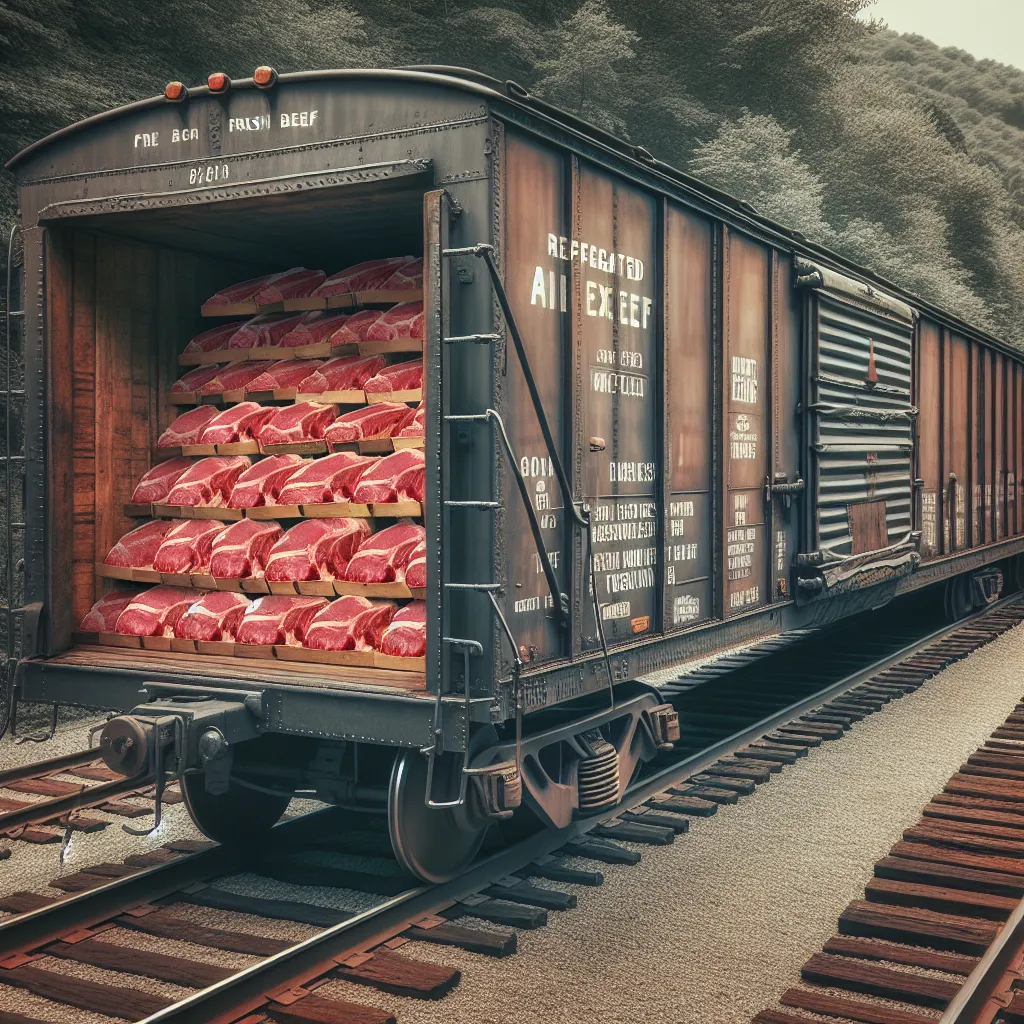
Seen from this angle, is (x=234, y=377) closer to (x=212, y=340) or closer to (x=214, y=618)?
(x=212, y=340)

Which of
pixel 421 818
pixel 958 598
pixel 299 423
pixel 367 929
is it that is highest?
pixel 299 423

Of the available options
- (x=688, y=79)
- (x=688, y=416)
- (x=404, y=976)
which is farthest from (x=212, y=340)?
(x=688, y=79)

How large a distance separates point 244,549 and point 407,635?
1224mm

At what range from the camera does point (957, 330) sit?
13906mm

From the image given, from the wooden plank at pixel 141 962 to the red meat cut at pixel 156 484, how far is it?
2457mm

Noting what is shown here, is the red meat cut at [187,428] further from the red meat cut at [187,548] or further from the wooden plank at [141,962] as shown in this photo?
the wooden plank at [141,962]

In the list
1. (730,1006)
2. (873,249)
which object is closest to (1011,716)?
(730,1006)

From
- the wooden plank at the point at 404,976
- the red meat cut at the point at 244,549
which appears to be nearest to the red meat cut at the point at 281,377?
the red meat cut at the point at 244,549

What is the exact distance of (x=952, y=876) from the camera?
A: 20.0ft

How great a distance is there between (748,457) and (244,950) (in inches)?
176

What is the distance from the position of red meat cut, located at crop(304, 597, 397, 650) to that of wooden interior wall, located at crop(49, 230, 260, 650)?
4.80 ft

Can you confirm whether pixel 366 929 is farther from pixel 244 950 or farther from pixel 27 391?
pixel 27 391

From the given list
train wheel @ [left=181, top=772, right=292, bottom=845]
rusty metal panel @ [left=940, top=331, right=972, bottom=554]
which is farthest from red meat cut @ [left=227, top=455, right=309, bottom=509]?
rusty metal panel @ [left=940, top=331, right=972, bottom=554]

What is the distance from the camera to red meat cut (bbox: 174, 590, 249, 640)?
612cm
